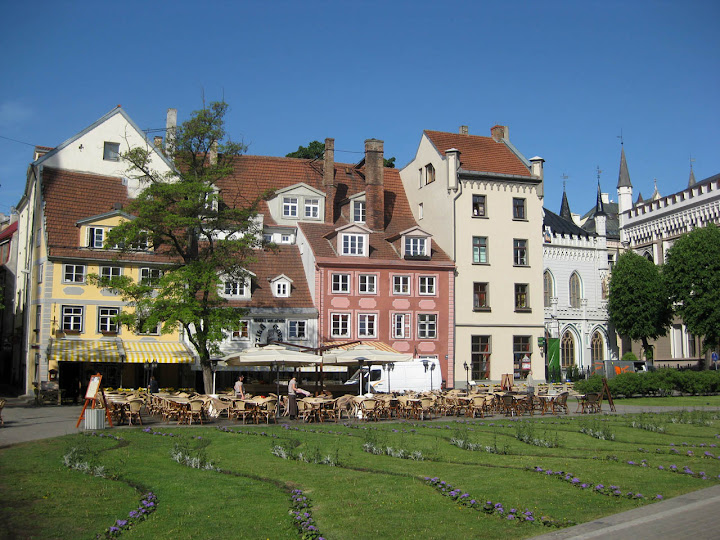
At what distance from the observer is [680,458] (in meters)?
16.6

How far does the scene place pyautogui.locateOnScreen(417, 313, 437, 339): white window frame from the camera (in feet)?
145

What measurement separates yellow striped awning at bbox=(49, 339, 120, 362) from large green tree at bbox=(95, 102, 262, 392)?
3.24 m

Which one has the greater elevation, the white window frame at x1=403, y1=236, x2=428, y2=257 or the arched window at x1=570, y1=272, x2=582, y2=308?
the white window frame at x1=403, y1=236, x2=428, y2=257

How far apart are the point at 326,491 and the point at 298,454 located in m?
4.22

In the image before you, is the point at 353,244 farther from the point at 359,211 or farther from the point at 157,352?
the point at 157,352

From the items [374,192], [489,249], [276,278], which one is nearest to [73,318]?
[276,278]

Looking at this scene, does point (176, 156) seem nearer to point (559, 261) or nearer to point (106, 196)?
point (106, 196)

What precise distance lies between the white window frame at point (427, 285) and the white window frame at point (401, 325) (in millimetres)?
1744

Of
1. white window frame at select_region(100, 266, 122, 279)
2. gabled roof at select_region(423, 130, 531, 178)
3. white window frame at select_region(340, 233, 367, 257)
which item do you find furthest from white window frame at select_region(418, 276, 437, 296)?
white window frame at select_region(100, 266, 122, 279)

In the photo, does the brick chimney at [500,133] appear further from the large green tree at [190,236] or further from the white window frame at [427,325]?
the large green tree at [190,236]

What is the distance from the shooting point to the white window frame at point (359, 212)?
4731 cm

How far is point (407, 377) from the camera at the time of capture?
126ft

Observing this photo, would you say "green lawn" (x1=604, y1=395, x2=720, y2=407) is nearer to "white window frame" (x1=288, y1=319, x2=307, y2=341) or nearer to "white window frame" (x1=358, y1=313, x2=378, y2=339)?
"white window frame" (x1=358, y1=313, x2=378, y2=339)

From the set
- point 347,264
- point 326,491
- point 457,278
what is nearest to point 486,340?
point 457,278
